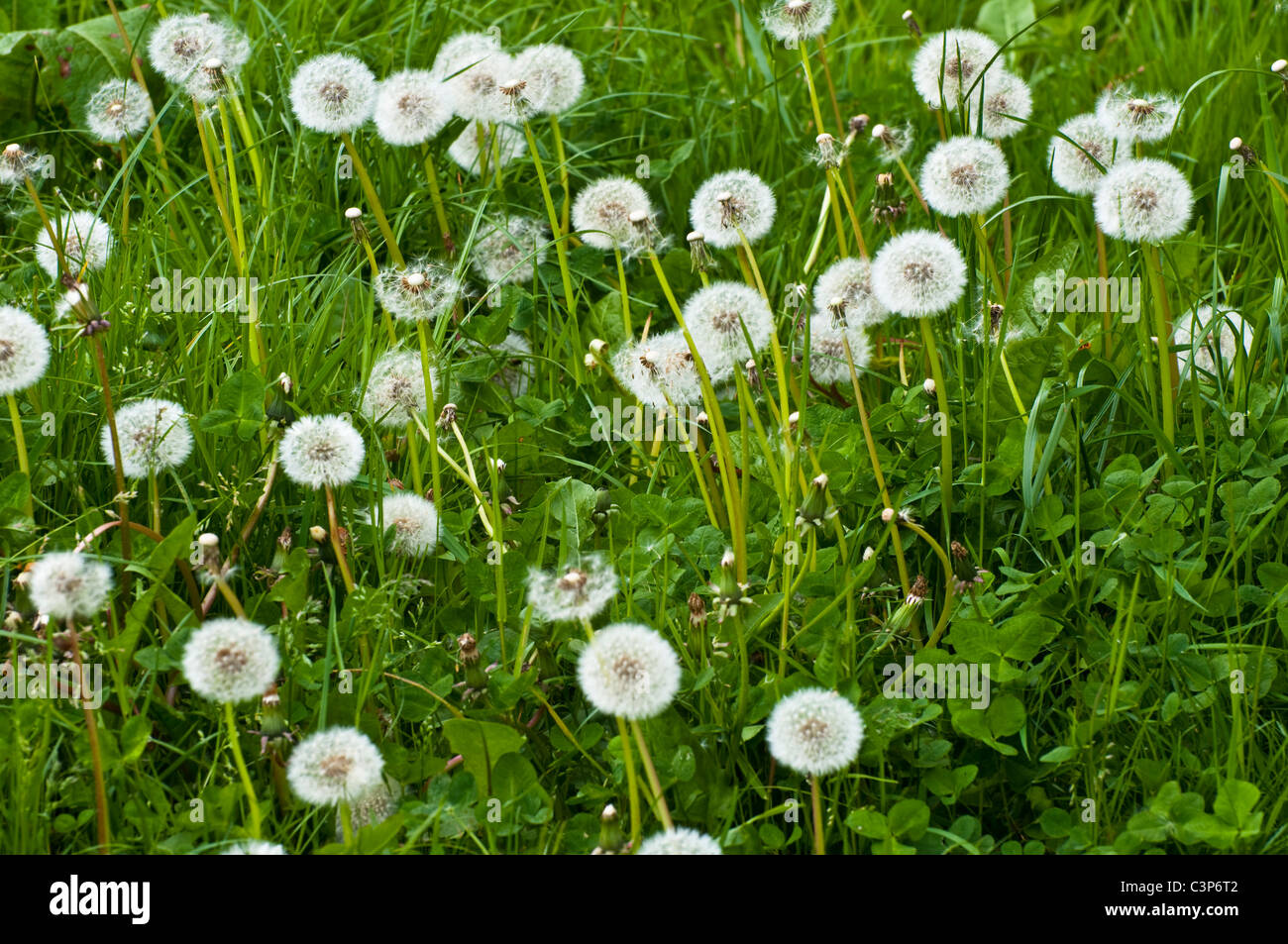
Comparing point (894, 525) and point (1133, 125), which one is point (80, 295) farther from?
point (1133, 125)

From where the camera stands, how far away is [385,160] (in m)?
3.21

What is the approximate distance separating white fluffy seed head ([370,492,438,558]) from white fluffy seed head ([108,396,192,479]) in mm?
365

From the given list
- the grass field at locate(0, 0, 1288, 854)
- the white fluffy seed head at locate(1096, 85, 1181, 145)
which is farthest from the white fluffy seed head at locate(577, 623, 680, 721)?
the white fluffy seed head at locate(1096, 85, 1181, 145)

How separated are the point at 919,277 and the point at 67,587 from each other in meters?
1.47

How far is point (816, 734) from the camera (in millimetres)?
1750

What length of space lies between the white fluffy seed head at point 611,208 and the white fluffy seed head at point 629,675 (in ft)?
3.91

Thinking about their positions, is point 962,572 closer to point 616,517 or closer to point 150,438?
point 616,517

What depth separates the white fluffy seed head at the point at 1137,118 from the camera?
2.50 meters

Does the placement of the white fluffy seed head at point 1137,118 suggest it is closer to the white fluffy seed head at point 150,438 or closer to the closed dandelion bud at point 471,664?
the closed dandelion bud at point 471,664

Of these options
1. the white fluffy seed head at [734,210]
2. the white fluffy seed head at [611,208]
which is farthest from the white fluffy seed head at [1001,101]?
the white fluffy seed head at [611,208]

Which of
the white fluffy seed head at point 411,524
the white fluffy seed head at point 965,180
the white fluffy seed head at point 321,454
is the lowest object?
the white fluffy seed head at point 411,524

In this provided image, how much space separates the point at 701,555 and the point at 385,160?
151cm

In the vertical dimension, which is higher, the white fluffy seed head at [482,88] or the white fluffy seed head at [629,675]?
the white fluffy seed head at [482,88]
